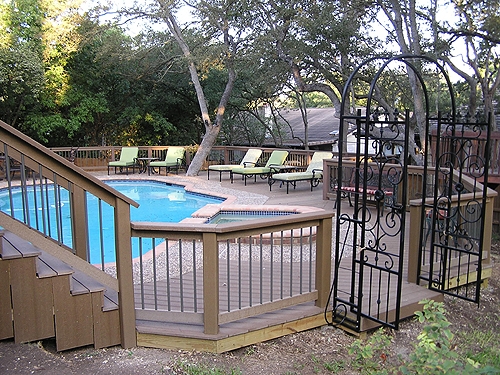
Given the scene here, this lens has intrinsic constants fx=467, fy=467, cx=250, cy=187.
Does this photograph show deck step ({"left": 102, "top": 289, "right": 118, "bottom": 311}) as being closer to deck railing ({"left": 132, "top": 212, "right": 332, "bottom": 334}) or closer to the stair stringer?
the stair stringer

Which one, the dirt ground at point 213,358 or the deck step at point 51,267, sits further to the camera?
the deck step at point 51,267

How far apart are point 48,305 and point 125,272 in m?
0.53

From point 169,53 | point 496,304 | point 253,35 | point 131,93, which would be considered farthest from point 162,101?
point 496,304

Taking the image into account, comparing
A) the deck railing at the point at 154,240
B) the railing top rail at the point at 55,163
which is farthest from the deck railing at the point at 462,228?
the railing top rail at the point at 55,163

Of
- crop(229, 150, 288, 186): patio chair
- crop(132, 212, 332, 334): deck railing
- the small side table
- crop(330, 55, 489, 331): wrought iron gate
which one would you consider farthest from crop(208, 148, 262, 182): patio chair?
crop(132, 212, 332, 334): deck railing

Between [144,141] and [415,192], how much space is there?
13.7 m

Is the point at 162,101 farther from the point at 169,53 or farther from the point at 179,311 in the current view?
the point at 179,311

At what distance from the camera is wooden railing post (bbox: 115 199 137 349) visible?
3.12 metres

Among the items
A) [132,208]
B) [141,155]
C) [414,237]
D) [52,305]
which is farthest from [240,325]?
[141,155]

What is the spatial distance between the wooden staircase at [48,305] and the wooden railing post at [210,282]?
0.64 m

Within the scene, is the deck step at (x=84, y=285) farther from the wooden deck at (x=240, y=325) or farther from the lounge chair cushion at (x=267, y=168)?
the lounge chair cushion at (x=267, y=168)

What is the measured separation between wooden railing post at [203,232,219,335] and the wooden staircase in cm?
64

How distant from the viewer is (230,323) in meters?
3.45

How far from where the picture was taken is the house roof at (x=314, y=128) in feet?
75.7
